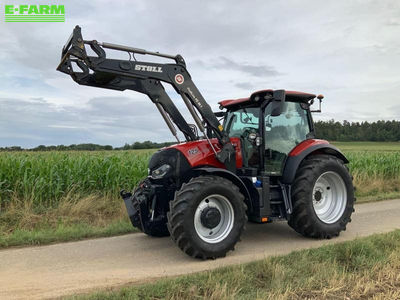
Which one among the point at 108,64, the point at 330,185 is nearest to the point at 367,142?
the point at 330,185

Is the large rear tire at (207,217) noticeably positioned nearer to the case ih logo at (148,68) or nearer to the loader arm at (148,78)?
the loader arm at (148,78)

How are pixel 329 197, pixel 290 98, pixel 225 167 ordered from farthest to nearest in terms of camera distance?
pixel 329 197 → pixel 290 98 → pixel 225 167

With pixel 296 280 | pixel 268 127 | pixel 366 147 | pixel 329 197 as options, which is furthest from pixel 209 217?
pixel 366 147

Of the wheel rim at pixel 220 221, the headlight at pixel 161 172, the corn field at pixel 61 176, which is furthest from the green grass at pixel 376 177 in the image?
the headlight at pixel 161 172

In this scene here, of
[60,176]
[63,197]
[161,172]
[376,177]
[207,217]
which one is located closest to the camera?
[207,217]

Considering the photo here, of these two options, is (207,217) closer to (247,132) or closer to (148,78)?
(247,132)

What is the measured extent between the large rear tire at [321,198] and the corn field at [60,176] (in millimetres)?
4668

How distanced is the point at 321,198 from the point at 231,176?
2121 millimetres

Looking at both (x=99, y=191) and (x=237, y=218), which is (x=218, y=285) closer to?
(x=237, y=218)

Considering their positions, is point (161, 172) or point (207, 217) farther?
point (161, 172)

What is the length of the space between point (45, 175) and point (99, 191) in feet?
4.20

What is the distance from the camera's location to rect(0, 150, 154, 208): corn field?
315 inches

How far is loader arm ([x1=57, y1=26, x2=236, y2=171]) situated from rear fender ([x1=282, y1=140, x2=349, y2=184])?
931 millimetres

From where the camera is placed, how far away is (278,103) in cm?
575
